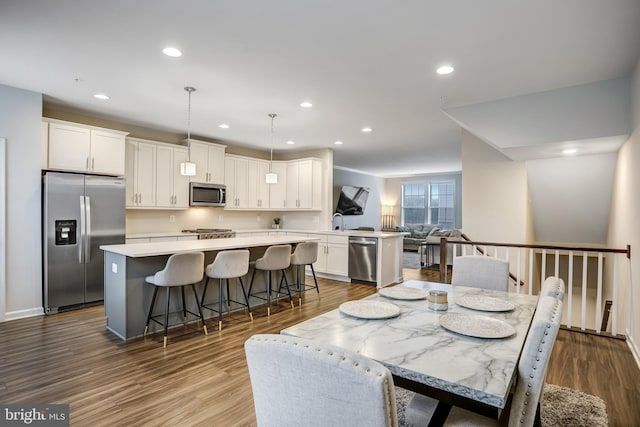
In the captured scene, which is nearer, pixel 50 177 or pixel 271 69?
pixel 271 69

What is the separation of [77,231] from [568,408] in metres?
5.18

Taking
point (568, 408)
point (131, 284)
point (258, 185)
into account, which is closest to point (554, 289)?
point (568, 408)

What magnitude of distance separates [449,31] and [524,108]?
184cm

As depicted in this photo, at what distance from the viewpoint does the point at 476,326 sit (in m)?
1.50

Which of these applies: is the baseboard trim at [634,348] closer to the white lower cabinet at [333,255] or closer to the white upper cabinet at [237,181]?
the white lower cabinet at [333,255]

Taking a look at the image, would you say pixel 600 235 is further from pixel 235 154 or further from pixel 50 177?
pixel 50 177

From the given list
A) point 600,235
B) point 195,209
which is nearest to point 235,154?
point 195,209

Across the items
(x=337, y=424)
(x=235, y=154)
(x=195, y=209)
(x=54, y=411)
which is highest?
(x=235, y=154)

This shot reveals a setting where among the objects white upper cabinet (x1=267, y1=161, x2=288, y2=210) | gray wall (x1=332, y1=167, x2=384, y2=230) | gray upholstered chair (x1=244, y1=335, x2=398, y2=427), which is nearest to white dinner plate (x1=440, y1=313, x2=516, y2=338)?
gray upholstered chair (x1=244, y1=335, x2=398, y2=427)

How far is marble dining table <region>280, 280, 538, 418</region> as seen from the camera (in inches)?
40.8

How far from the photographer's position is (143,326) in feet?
10.9

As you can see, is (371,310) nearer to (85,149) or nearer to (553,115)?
(553,115)

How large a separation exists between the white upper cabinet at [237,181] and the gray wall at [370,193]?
12.1 ft

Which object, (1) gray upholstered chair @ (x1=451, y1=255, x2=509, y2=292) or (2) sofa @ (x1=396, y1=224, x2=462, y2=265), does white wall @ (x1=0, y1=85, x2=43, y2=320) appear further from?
(2) sofa @ (x1=396, y1=224, x2=462, y2=265)
